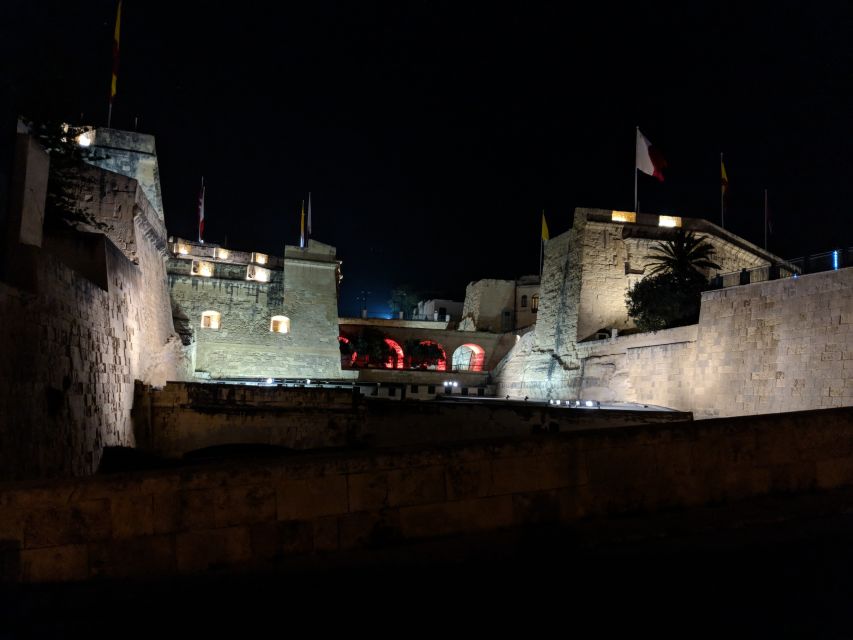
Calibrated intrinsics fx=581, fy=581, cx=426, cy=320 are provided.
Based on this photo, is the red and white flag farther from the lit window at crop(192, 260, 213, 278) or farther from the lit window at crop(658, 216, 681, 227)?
the lit window at crop(192, 260, 213, 278)

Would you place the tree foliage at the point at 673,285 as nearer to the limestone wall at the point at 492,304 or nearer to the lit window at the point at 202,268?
the limestone wall at the point at 492,304

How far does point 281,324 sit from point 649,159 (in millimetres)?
18493

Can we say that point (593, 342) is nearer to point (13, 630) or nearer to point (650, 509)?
point (650, 509)

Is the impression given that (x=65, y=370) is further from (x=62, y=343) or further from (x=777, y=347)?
(x=777, y=347)

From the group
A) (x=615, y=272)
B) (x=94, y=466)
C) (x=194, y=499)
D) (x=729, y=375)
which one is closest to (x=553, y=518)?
(x=194, y=499)

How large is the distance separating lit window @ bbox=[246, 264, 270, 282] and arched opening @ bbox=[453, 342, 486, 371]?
1515cm

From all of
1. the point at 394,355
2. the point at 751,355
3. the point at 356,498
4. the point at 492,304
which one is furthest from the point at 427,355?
the point at 356,498

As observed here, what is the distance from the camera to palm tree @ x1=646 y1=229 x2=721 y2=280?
83.4 feet

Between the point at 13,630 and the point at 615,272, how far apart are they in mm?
26419

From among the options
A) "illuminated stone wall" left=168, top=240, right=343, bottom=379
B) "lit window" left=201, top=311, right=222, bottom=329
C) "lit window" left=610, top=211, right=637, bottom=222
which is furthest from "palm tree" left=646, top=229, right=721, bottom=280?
"lit window" left=201, top=311, right=222, bottom=329

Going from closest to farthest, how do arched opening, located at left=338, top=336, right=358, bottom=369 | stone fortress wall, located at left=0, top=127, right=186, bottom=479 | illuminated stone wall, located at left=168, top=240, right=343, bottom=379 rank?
1. stone fortress wall, located at left=0, top=127, right=186, bottom=479
2. illuminated stone wall, located at left=168, top=240, right=343, bottom=379
3. arched opening, located at left=338, top=336, right=358, bottom=369

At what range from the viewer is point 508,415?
1647 centimetres

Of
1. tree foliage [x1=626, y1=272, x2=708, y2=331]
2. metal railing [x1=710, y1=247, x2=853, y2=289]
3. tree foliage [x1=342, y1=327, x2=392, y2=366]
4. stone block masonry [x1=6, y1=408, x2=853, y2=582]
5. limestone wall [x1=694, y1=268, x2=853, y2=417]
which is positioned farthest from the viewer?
tree foliage [x1=342, y1=327, x2=392, y2=366]

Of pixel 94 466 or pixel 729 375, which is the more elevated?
pixel 729 375
